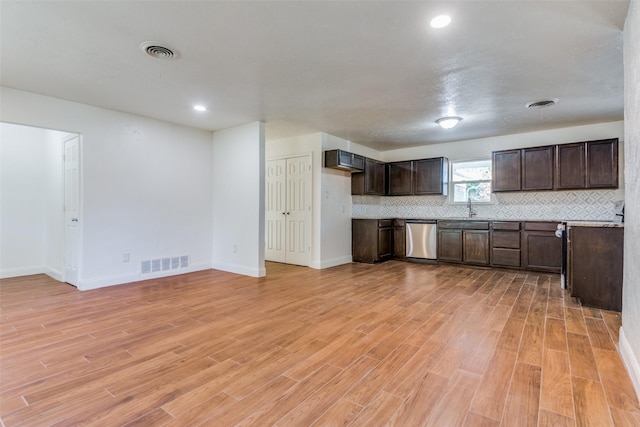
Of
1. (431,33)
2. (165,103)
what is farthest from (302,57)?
(165,103)

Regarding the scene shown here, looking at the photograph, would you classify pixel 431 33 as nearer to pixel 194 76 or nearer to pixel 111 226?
pixel 194 76

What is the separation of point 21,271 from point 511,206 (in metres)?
8.23

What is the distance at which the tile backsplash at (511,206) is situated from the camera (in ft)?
16.1

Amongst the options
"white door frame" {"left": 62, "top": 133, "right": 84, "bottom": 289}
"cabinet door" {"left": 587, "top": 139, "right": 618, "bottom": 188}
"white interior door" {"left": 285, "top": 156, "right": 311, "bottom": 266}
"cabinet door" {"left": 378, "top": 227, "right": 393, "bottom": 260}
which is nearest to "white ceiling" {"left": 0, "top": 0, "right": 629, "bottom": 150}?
"cabinet door" {"left": 587, "top": 139, "right": 618, "bottom": 188}

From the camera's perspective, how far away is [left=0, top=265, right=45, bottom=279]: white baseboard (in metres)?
4.65

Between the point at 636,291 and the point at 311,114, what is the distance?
3.74 m

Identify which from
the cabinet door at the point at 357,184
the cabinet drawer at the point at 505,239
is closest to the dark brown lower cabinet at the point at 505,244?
the cabinet drawer at the point at 505,239

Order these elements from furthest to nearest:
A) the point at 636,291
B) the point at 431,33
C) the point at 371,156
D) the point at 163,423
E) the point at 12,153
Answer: the point at 371,156 < the point at 12,153 < the point at 431,33 < the point at 636,291 < the point at 163,423

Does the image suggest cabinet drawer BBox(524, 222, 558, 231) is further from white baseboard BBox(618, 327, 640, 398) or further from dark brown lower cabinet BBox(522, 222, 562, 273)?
white baseboard BBox(618, 327, 640, 398)

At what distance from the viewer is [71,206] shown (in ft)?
13.9

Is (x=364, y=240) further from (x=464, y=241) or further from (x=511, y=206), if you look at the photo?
(x=511, y=206)

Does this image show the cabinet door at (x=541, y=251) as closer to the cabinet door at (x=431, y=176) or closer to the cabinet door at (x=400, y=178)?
the cabinet door at (x=431, y=176)

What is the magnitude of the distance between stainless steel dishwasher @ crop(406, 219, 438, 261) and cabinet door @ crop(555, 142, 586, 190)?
6.74ft

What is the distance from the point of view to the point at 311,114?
4387mm
